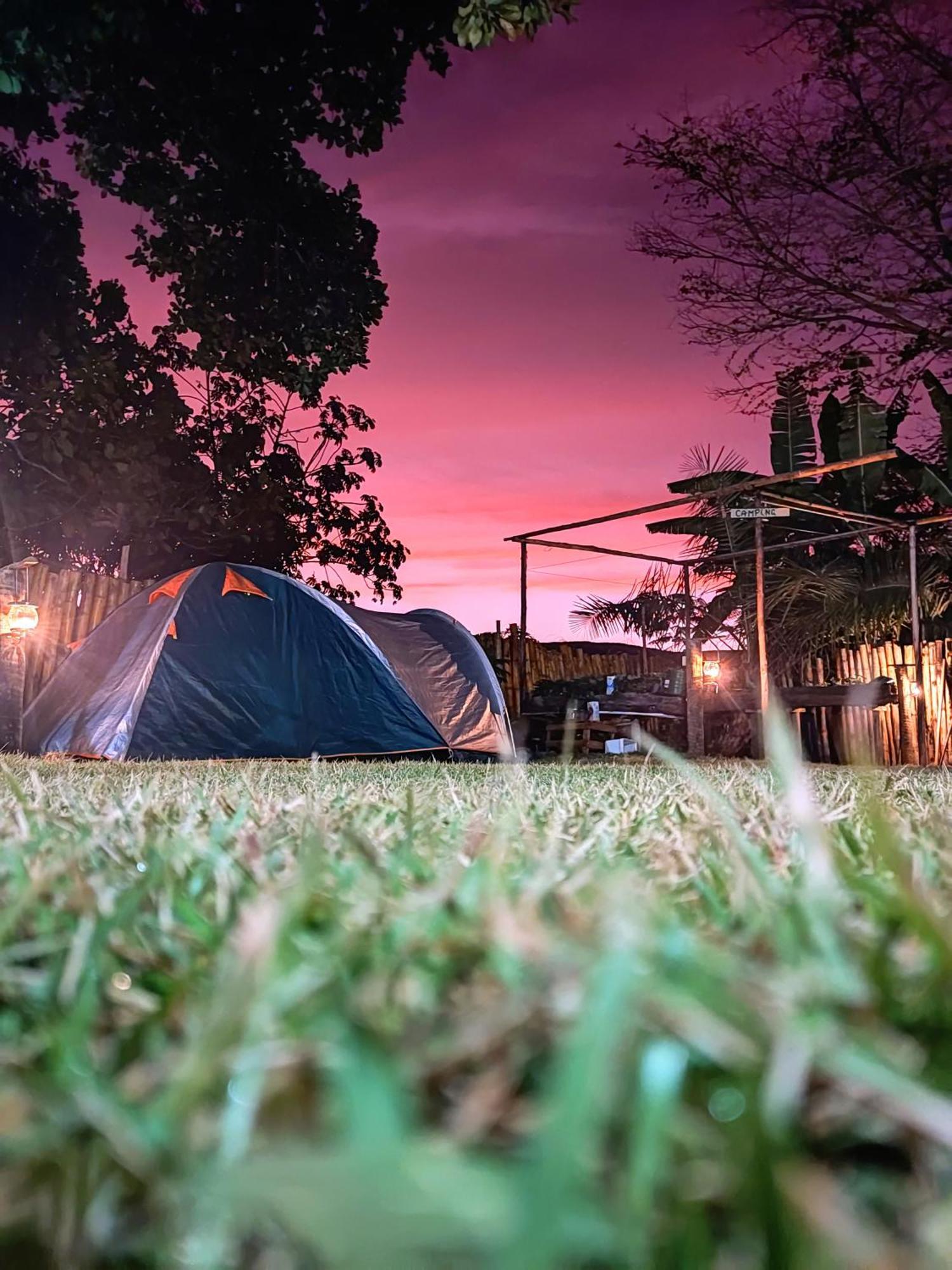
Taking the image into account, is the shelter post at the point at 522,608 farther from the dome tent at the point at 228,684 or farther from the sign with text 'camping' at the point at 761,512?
the dome tent at the point at 228,684

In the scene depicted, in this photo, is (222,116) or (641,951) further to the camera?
(222,116)

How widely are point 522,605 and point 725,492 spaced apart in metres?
2.90

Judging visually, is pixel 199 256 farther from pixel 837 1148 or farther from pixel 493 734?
pixel 837 1148

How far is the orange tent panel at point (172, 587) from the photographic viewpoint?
728 cm

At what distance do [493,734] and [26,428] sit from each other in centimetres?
645

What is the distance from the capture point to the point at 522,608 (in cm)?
1033

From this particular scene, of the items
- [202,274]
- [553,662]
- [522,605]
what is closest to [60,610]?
[202,274]

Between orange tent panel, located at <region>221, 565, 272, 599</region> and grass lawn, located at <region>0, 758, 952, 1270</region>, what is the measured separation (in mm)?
6943

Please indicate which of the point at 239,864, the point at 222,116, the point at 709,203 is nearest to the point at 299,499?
the point at 222,116

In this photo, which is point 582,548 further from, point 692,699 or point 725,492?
point 692,699

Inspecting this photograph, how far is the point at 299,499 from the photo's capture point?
44.6 feet

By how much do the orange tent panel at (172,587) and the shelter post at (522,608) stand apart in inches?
148

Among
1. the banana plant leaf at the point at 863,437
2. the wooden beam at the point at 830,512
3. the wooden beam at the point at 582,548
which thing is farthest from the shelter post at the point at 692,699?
the banana plant leaf at the point at 863,437

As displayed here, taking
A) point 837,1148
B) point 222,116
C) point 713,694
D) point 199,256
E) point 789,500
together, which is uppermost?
point 222,116
